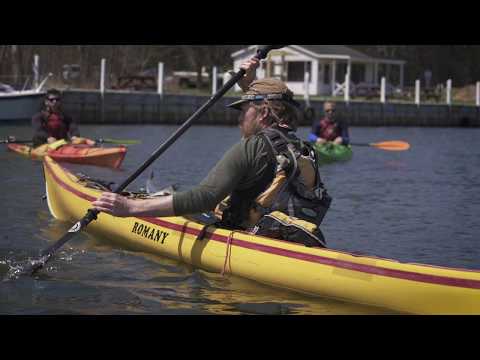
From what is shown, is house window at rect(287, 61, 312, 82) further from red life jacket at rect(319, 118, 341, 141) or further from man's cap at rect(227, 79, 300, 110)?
man's cap at rect(227, 79, 300, 110)

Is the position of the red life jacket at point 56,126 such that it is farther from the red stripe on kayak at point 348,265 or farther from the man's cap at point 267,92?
the man's cap at point 267,92

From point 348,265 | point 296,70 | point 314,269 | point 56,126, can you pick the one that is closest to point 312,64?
point 296,70

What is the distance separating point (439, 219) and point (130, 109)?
17.9 metres

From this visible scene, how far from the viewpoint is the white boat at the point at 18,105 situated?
2180 cm

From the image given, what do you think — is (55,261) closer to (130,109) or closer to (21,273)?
(21,273)

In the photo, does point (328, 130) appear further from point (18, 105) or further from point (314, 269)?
point (314, 269)

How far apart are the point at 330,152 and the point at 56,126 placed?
4770mm

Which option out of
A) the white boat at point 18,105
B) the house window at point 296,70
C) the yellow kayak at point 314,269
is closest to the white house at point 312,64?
the house window at point 296,70

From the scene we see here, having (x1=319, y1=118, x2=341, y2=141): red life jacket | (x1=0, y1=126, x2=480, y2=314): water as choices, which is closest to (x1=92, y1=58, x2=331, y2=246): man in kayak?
(x1=0, y1=126, x2=480, y2=314): water

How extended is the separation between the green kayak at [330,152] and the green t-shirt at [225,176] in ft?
32.0

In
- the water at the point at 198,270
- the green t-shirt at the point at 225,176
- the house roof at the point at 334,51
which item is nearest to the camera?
the green t-shirt at the point at 225,176

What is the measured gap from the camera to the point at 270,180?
6.08 m
